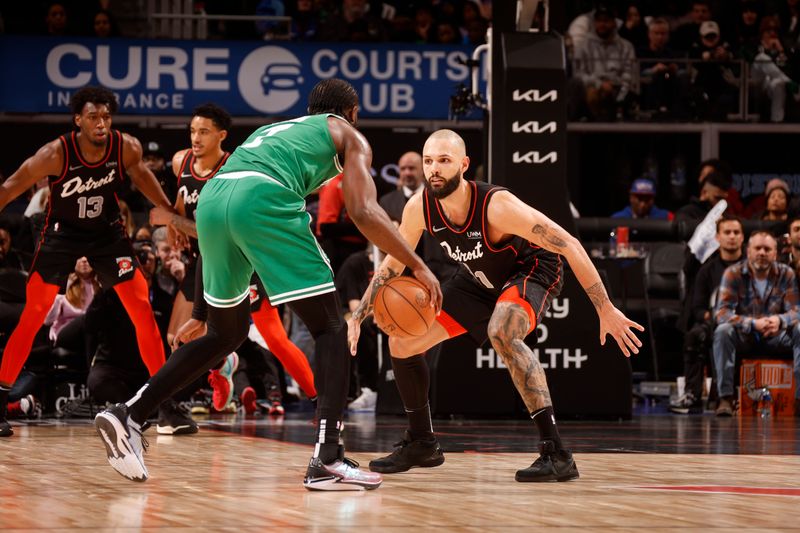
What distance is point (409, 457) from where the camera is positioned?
527 centimetres

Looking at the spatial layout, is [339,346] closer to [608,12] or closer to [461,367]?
[461,367]

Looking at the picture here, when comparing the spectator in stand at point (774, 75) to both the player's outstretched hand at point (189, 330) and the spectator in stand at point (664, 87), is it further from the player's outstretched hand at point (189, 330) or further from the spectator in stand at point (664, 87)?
the player's outstretched hand at point (189, 330)

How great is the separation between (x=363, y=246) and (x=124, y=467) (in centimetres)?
652

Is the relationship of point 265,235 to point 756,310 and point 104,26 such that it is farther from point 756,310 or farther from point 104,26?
point 104,26

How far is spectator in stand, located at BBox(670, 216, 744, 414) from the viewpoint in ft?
33.2

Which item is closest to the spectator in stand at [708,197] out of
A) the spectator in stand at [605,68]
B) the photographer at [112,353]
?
the spectator in stand at [605,68]

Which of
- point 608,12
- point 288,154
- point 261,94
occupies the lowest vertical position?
point 288,154

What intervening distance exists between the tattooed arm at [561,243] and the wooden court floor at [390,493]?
631mm

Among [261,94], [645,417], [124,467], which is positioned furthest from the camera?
[261,94]

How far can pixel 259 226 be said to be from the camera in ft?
14.8

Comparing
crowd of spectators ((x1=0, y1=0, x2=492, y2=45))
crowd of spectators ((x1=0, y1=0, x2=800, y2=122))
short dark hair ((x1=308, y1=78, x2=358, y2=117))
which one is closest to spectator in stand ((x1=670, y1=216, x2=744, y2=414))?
crowd of spectators ((x1=0, y1=0, x2=800, y2=122))

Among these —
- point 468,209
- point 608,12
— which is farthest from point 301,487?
point 608,12

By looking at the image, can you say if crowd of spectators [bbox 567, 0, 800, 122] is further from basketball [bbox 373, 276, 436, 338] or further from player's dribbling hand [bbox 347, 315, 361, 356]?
player's dribbling hand [bbox 347, 315, 361, 356]

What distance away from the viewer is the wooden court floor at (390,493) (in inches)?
144
